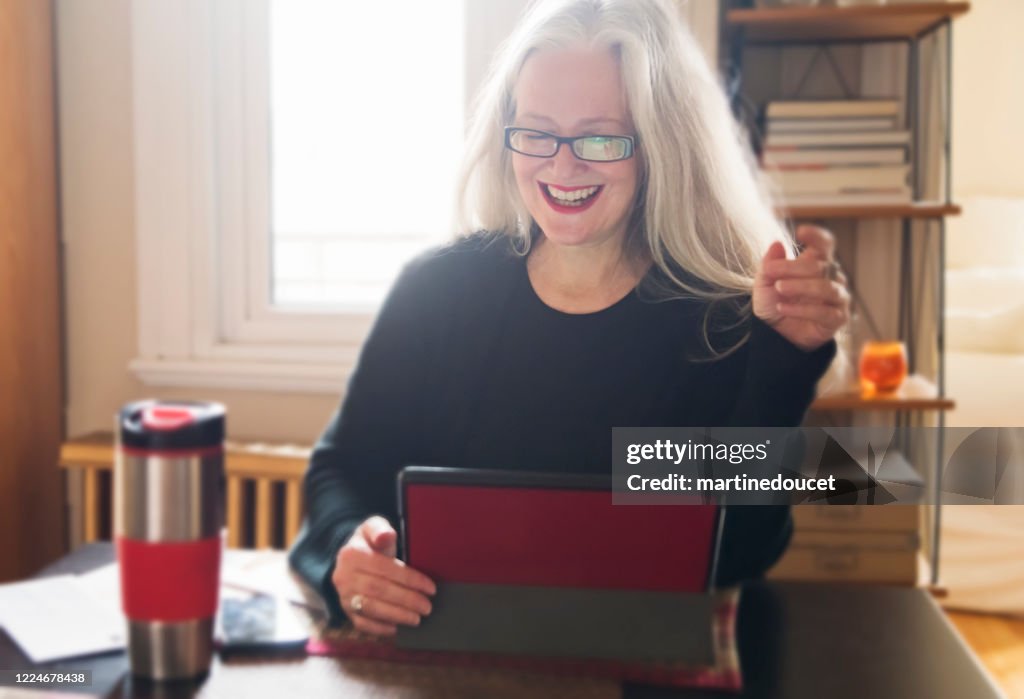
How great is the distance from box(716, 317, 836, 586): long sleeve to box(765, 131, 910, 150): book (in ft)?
3.74

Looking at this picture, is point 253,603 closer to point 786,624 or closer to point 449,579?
point 449,579

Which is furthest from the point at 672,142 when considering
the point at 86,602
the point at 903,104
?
the point at 903,104

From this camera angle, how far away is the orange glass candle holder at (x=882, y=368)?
1911 millimetres

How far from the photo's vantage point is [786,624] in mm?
820

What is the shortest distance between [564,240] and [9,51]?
56.5 inches

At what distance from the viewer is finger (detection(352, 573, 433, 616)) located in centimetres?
72

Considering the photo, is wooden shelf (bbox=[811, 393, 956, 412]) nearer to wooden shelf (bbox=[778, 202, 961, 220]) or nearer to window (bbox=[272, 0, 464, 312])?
wooden shelf (bbox=[778, 202, 961, 220])

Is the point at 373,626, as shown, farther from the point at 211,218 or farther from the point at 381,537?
the point at 211,218

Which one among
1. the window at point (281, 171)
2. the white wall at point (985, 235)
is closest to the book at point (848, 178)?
the white wall at point (985, 235)

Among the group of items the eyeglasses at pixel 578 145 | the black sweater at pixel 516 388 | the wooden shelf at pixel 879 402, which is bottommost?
the wooden shelf at pixel 879 402

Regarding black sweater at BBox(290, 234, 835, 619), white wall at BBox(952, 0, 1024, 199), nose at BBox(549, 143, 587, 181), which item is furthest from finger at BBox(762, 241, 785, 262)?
white wall at BBox(952, 0, 1024, 199)

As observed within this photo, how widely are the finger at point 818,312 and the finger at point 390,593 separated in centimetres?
36

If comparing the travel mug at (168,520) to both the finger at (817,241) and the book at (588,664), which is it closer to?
the book at (588,664)

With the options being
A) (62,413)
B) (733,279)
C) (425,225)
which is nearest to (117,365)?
(62,413)
